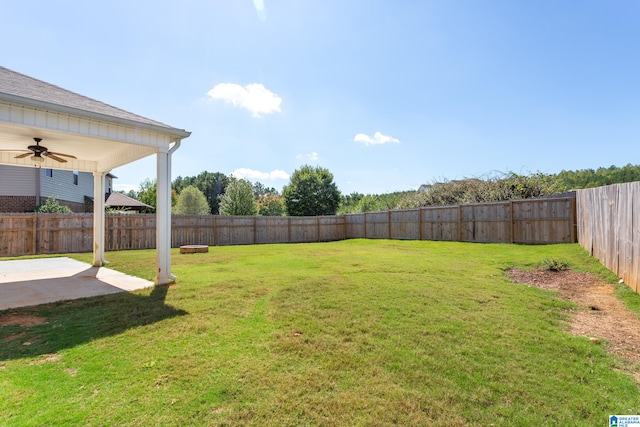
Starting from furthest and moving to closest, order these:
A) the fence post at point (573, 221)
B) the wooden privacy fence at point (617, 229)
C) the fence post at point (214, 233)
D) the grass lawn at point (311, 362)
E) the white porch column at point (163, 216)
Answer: the fence post at point (214, 233)
the fence post at point (573, 221)
the white porch column at point (163, 216)
the wooden privacy fence at point (617, 229)
the grass lawn at point (311, 362)

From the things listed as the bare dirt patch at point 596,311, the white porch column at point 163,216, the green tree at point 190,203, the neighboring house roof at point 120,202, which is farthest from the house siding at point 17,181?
the bare dirt patch at point 596,311

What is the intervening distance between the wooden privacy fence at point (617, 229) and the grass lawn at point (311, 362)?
0.80 meters

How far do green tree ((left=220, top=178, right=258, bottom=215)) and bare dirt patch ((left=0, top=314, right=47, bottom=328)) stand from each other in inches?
897

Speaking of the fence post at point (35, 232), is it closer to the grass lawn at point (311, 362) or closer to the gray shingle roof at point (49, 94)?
the gray shingle roof at point (49, 94)

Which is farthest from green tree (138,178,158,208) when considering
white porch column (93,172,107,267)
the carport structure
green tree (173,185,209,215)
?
the carport structure

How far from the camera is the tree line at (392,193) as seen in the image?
1409 centimetres

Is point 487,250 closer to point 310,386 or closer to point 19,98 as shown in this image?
point 310,386

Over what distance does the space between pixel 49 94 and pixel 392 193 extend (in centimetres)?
2605

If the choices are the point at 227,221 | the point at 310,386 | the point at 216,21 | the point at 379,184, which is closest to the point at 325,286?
the point at 310,386

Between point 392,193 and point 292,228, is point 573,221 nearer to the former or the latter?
point 292,228

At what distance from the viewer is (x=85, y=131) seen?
4758 mm

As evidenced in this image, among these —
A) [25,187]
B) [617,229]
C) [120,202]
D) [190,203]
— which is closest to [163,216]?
[617,229]

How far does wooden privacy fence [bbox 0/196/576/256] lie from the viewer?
10.5 m

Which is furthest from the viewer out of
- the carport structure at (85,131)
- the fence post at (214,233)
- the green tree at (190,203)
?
the green tree at (190,203)
